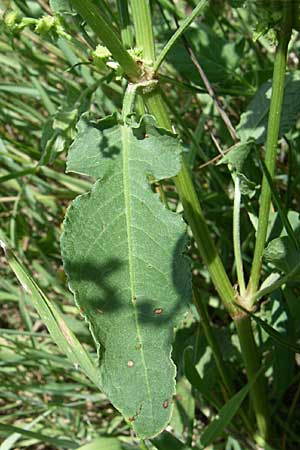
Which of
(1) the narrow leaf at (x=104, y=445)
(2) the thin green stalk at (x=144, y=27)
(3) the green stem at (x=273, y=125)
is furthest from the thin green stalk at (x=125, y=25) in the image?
(1) the narrow leaf at (x=104, y=445)

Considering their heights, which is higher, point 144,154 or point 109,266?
point 144,154

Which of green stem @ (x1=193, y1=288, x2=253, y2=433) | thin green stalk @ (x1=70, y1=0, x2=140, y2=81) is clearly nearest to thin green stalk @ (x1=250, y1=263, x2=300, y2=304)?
green stem @ (x1=193, y1=288, x2=253, y2=433)

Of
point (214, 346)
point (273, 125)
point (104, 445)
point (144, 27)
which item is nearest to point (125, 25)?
point (144, 27)

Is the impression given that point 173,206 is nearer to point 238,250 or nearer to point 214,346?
point 214,346

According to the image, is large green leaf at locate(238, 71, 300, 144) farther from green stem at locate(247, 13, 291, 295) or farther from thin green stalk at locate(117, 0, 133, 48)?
thin green stalk at locate(117, 0, 133, 48)

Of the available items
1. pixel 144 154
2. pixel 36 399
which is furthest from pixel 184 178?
pixel 36 399

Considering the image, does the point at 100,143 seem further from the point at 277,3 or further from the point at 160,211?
the point at 277,3

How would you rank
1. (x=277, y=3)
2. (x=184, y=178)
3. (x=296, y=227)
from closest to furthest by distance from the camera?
1. (x=277, y=3)
2. (x=184, y=178)
3. (x=296, y=227)
